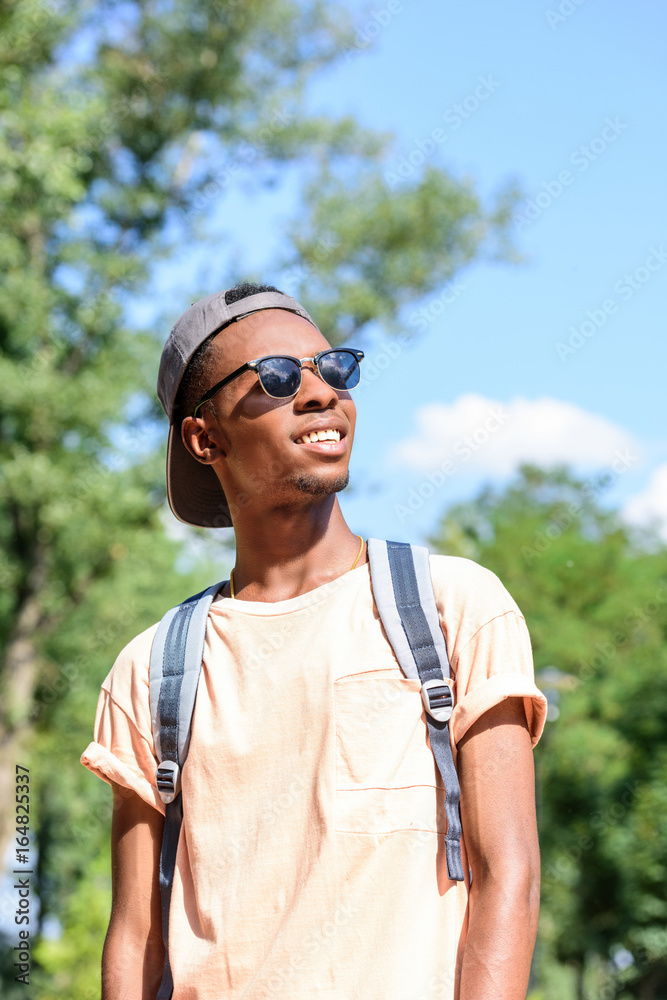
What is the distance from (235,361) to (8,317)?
11990 mm

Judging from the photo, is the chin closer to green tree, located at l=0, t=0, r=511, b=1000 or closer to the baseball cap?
the baseball cap

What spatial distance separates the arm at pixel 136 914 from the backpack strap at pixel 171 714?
38 millimetres

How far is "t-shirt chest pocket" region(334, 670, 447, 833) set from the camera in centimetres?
189

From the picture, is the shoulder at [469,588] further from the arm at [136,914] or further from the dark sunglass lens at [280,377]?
the arm at [136,914]

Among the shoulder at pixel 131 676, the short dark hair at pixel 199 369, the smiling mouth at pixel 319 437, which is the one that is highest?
the short dark hair at pixel 199 369

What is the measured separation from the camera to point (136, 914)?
2.18 meters

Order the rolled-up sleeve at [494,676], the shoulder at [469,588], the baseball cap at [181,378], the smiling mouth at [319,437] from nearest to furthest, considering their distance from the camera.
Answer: the rolled-up sleeve at [494,676] < the shoulder at [469,588] < the smiling mouth at [319,437] < the baseball cap at [181,378]

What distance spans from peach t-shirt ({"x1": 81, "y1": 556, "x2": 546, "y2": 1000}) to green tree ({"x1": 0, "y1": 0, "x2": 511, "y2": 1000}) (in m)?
11.3

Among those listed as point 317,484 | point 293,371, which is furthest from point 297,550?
point 293,371

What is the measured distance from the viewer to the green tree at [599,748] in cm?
2188

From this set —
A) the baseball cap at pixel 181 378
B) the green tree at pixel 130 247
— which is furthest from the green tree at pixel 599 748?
the baseball cap at pixel 181 378

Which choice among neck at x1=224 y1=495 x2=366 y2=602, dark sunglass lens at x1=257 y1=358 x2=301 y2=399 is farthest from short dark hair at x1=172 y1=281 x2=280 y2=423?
neck at x1=224 y1=495 x2=366 y2=602

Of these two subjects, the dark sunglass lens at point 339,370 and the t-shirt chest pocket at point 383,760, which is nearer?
the t-shirt chest pocket at point 383,760

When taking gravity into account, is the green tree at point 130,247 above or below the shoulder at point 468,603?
above
